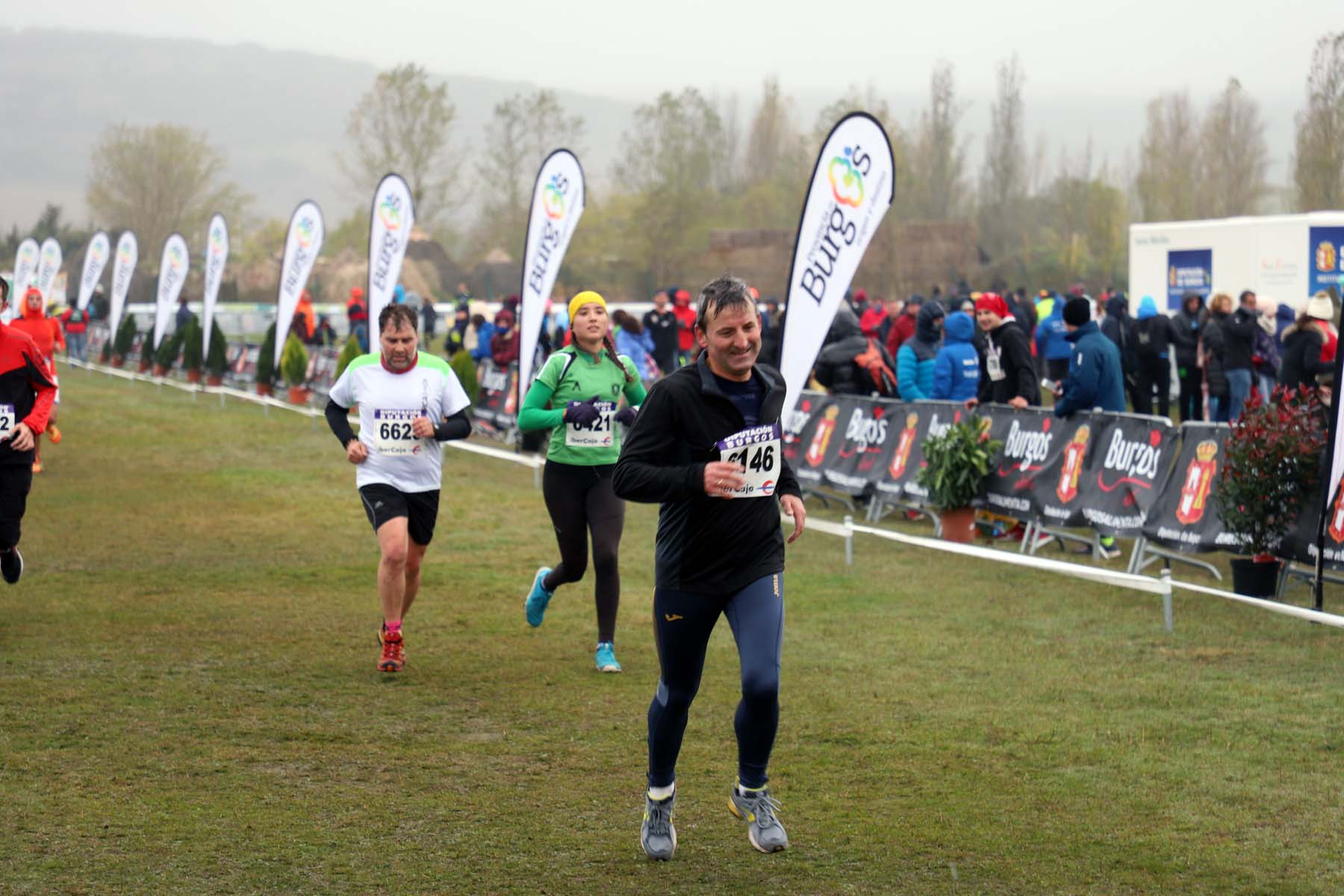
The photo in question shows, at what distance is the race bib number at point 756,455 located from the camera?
5238mm

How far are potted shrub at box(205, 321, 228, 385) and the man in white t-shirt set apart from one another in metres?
27.0

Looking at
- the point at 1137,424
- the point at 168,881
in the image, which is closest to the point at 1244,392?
the point at 1137,424

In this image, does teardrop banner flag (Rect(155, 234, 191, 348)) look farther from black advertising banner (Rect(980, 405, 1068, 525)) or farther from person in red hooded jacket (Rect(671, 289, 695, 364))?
black advertising banner (Rect(980, 405, 1068, 525))

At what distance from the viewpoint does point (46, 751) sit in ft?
22.3

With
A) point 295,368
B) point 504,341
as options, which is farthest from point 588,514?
point 295,368

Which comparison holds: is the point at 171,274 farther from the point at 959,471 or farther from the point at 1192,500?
the point at 1192,500

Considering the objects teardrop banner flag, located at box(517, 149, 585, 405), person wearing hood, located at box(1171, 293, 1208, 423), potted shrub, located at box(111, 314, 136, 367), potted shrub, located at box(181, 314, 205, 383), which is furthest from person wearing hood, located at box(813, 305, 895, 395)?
potted shrub, located at box(111, 314, 136, 367)

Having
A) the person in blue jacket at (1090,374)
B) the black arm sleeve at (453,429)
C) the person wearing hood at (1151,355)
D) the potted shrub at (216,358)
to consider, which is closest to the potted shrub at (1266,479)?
the person in blue jacket at (1090,374)

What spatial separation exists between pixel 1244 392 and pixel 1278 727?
13010mm

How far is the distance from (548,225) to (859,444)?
476 cm

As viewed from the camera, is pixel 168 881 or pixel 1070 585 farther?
pixel 1070 585

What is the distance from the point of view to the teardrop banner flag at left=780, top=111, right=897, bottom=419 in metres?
12.7

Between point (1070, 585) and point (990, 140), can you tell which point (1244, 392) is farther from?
point (990, 140)

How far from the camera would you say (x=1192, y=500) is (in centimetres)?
1123
